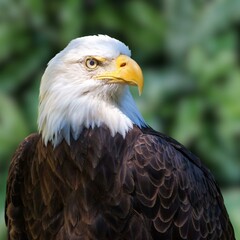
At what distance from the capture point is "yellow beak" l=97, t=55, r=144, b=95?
395 cm

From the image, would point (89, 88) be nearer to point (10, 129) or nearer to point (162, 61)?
point (10, 129)

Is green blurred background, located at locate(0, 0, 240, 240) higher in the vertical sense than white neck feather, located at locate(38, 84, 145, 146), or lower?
lower

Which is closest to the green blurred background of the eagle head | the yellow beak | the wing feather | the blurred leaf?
the blurred leaf

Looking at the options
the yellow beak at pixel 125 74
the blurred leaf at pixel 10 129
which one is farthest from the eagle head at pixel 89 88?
the blurred leaf at pixel 10 129

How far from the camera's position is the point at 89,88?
4016mm

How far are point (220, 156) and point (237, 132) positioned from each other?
249 mm

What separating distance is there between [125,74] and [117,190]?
1.70ft

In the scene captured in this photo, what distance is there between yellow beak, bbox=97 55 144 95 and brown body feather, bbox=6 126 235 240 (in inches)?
9.6

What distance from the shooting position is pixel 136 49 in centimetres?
790

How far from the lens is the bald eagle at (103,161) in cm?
402

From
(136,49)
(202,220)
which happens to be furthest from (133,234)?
(136,49)

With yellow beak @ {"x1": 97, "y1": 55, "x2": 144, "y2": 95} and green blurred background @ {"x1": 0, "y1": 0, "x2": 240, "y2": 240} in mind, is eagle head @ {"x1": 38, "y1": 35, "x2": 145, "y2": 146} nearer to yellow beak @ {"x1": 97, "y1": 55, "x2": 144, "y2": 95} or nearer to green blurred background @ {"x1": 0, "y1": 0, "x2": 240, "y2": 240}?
yellow beak @ {"x1": 97, "y1": 55, "x2": 144, "y2": 95}

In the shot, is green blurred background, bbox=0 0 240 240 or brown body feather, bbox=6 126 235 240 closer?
brown body feather, bbox=6 126 235 240

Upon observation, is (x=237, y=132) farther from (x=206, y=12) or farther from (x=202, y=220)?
(x=202, y=220)
